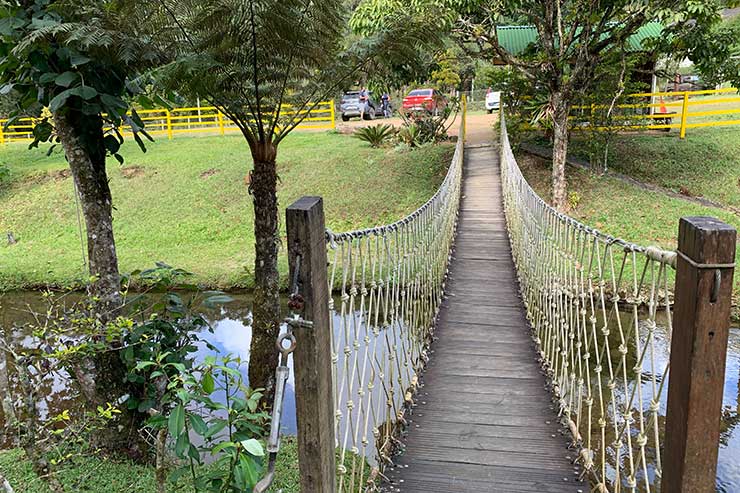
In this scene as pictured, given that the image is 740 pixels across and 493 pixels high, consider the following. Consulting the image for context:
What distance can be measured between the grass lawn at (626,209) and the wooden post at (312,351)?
604cm

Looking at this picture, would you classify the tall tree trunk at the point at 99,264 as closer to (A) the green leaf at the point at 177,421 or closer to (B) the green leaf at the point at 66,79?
(B) the green leaf at the point at 66,79

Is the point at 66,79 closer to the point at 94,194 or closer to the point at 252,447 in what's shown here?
the point at 94,194

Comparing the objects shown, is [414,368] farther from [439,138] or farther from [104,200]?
[439,138]

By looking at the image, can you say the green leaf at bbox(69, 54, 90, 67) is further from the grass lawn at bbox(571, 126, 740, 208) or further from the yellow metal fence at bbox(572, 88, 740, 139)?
the grass lawn at bbox(571, 126, 740, 208)

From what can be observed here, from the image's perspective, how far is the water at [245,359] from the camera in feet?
10.6

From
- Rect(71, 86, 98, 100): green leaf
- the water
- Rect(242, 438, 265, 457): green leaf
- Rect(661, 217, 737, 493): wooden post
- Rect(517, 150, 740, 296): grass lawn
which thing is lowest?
the water

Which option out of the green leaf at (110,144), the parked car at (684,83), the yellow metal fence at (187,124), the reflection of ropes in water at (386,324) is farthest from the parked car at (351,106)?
the green leaf at (110,144)

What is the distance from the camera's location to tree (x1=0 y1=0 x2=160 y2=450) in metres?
2.33

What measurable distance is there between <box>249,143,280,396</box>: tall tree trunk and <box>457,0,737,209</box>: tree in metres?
4.38

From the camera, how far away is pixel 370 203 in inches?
342

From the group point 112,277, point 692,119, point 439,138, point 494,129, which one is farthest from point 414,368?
point 692,119

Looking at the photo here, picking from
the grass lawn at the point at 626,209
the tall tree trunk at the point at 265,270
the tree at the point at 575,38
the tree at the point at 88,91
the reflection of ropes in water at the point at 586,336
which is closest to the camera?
the reflection of ropes in water at the point at 586,336

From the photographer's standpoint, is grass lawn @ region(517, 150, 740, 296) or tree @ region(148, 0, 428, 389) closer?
tree @ region(148, 0, 428, 389)

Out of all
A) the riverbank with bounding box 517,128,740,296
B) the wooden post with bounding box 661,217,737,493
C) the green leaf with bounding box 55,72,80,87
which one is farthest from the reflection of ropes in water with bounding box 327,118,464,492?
the riverbank with bounding box 517,128,740,296
